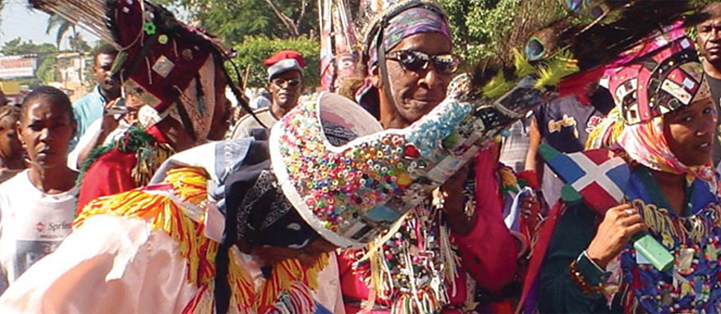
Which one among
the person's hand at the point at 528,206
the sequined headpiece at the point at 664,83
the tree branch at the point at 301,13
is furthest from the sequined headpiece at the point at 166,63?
the tree branch at the point at 301,13

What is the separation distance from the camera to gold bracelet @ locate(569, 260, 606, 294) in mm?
3652

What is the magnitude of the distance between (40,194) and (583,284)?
2.80 meters

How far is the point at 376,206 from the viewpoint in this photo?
2492 mm

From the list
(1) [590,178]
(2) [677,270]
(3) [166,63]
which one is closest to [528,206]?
(1) [590,178]

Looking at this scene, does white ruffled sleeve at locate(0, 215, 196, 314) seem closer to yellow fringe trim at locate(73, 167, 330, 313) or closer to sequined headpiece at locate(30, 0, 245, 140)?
yellow fringe trim at locate(73, 167, 330, 313)

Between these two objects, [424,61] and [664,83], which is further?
[664,83]

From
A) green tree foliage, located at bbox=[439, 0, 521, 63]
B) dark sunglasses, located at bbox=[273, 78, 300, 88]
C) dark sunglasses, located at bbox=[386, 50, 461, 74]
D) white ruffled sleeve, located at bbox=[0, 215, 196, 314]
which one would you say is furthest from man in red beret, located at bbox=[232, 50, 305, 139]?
white ruffled sleeve, located at bbox=[0, 215, 196, 314]

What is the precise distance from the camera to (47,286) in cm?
245

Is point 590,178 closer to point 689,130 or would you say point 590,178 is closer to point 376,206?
point 689,130

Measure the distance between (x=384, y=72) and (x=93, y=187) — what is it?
1113 mm

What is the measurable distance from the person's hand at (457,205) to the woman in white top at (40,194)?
2298 mm

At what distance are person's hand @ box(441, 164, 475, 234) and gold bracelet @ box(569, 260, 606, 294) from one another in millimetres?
417

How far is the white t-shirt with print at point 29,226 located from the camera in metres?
5.06

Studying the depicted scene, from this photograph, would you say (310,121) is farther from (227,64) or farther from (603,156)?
(227,64)
